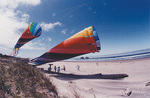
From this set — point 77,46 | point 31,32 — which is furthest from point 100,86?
point 31,32

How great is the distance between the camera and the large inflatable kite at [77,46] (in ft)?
31.0

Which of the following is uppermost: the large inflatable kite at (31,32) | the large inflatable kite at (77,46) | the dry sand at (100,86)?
the large inflatable kite at (31,32)

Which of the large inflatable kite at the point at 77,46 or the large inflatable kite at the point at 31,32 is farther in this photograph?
the large inflatable kite at the point at 31,32

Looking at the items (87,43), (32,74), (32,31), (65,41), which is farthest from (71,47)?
(32,31)

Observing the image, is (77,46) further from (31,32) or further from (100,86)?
(31,32)

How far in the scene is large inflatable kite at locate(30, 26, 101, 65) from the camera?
945 cm

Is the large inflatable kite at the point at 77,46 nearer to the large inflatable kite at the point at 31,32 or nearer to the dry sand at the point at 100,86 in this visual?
the dry sand at the point at 100,86

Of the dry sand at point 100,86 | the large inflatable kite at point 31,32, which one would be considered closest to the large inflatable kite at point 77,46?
the dry sand at point 100,86

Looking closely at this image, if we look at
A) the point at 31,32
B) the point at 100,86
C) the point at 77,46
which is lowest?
the point at 100,86

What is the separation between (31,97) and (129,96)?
5.03 metres

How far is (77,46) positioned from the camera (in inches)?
379

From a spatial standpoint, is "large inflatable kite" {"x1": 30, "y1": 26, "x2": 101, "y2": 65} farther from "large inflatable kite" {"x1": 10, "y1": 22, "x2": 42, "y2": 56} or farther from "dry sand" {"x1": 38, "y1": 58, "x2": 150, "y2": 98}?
"large inflatable kite" {"x1": 10, "y1": 22, "x2": 42, "y2": 56}

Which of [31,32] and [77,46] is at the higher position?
[31,32]

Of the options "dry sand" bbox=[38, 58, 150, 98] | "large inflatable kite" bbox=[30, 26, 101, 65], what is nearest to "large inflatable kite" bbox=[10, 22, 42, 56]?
"large inflatable kite" bbox=[30, 26, 101, 65]
